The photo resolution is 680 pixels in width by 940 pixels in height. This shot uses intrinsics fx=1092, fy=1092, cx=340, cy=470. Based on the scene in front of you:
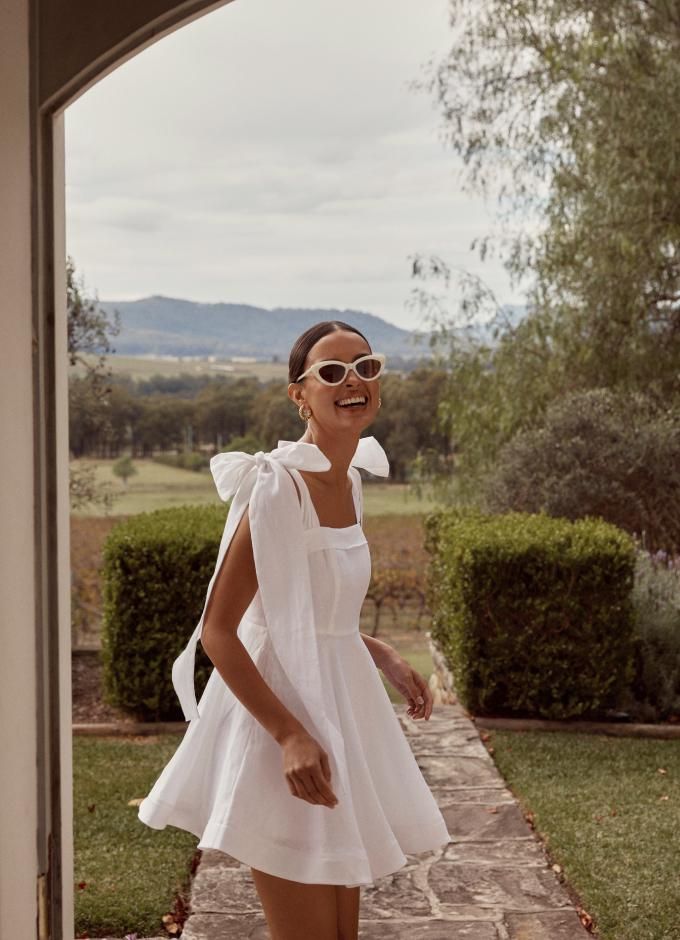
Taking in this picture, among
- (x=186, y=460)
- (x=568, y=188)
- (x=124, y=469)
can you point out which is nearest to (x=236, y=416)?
(x=186, y=460)

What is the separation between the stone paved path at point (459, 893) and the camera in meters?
3.63

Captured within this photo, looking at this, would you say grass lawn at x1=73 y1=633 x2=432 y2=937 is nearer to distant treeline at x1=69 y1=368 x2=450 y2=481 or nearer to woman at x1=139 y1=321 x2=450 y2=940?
woman at x1=139 y1=321 x2=450 y2=940

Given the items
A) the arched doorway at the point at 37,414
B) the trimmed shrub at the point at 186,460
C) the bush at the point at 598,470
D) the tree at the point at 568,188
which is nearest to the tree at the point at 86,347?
the trimmed shrub at the point at 186,460

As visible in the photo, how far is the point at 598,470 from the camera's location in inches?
357

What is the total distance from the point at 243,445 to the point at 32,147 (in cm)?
978

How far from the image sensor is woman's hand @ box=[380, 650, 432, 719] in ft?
8.79

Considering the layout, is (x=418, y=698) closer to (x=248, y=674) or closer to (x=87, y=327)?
(x=248, y=674)

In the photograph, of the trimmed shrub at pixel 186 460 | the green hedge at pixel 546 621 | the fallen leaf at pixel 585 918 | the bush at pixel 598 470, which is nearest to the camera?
the fallen leaf at pixel 585 918

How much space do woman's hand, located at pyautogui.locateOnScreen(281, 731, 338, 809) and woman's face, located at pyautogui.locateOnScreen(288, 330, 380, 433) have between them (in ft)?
2.25

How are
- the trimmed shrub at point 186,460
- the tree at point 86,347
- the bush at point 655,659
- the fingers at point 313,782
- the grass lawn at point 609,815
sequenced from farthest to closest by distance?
the trimmed shrub at point 186,460
the tree at point 86,347
the bush at point 655,659
the grass lawn at point 609,815
the fingers at point 313,782

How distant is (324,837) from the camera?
223 centimetres

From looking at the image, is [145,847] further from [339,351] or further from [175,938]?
[339,351]

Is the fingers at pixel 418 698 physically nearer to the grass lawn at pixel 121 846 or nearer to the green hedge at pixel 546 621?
the grass lawn at pixel 121 846

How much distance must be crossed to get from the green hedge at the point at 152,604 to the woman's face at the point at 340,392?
13.1 ft
